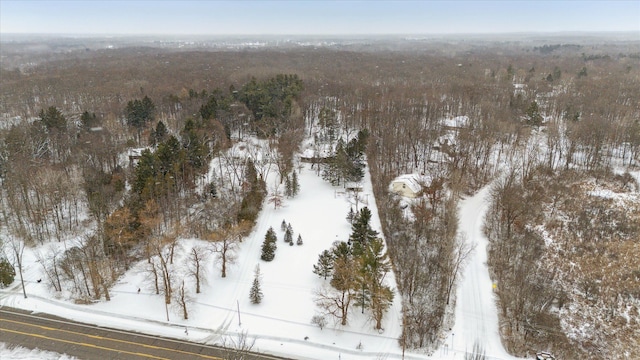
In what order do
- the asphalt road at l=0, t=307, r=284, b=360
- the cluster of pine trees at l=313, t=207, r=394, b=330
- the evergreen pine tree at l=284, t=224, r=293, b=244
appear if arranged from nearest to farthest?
the asphalt road at l=0, t=307, r=284, b=360 < the cluster of pine trees at l=313, t=207, r=394, b=330 < the evergreen pine tree at l=284, t=224, r=293, b=244

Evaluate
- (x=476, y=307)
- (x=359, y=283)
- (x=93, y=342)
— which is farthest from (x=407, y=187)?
(x=93, y=342)

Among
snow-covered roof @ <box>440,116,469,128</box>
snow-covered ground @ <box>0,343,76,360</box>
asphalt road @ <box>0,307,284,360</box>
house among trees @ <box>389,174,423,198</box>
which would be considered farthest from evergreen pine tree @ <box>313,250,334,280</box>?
snow-covered roof @ <box>440,116,469,128</box>

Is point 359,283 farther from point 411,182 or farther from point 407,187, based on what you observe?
point 411,182

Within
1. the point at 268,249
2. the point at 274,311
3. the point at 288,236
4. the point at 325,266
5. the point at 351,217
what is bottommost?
the point at 274,311

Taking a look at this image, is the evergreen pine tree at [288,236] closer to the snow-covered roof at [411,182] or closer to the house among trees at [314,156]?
the snow-covered roof at [411,182]

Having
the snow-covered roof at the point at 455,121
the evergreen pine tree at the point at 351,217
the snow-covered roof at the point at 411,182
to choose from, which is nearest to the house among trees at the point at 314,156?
the snow-covered roof at the point at 411,182

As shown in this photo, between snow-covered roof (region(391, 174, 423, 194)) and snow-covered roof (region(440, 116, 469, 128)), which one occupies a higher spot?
snow-covered roof (region(440, 116, 469, 128))

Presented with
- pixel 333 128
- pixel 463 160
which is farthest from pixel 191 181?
pixel 463 160

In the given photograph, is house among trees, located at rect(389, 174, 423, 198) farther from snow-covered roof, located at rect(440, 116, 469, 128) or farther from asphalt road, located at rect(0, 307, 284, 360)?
asphalt road, located at rect(0, 307, 284, 360)
